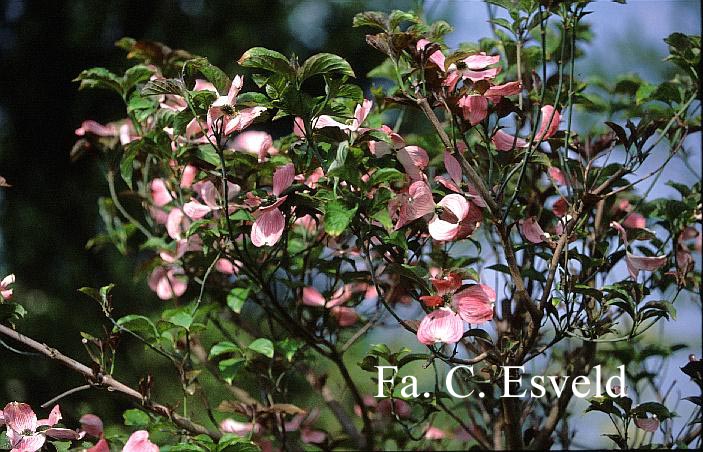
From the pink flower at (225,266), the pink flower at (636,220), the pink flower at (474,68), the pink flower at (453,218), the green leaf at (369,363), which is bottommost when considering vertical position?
the green leaf at (369,363)

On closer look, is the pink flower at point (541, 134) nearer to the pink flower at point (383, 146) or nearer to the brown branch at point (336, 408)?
the pink flower at point (383, 146)

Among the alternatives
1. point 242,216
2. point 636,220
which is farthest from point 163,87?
point 636,220

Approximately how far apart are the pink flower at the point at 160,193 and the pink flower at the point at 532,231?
0.50 m

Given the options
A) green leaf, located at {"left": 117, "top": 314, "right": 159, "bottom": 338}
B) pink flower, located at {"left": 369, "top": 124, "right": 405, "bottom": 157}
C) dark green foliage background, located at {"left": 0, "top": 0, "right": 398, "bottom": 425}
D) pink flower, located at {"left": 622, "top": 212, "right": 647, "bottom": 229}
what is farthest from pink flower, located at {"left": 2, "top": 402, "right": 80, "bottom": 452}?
dark green foliage background, located at {"left": 0, "top": 0, "right": 398, "bottom": 425}

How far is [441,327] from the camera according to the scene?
0.78m

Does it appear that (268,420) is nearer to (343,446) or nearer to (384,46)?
(343,446)

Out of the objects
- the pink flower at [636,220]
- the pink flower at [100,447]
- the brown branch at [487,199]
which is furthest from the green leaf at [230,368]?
the pink flower at [636,220]

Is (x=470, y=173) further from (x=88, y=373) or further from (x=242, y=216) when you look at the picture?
(x=88, y=373)

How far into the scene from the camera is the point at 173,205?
1140 mm

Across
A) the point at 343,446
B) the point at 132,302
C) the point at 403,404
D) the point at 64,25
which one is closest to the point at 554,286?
the point at 403,404

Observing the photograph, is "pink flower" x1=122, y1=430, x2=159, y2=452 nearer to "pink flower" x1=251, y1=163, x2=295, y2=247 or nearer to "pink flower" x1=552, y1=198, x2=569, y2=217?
"pink flower" x1=251, y1=163, x2=295, y2=247

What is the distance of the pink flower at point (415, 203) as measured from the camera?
0.78m

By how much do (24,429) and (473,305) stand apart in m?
0.49

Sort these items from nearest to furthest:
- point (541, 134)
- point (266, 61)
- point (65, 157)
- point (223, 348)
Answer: point (266, 61) < point (541, 134) < point (223, 348) < point (65, 157)
